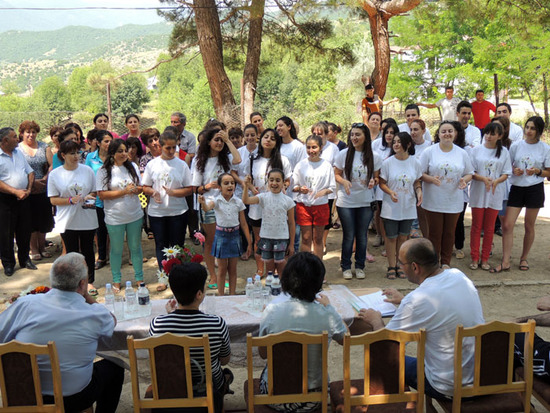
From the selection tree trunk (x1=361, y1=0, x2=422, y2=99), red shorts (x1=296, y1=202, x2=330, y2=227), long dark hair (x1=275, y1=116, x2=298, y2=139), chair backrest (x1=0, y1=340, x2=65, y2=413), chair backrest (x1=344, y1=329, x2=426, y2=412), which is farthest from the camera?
tree trunk (x1=361, y1=0, x2=422, y2=99)

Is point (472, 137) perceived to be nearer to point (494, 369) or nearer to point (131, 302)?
point (494, 369)

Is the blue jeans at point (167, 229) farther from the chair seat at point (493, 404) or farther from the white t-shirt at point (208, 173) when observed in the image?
the chair seat at point (493, 404)

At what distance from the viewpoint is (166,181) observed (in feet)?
18.2

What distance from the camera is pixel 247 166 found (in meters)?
6.13

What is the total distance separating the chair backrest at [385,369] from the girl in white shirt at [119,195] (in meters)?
3.49

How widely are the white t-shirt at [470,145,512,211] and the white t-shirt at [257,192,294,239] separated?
8.34ft

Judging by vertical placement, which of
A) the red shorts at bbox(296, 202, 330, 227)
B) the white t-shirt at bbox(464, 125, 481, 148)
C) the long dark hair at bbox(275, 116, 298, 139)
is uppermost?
the long dark hair at bbox(275, 116, 298, 139)

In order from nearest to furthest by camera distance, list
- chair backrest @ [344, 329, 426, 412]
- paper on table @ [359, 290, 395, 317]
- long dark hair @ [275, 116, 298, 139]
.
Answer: chair backrest @ [344, 329, 426, 412], paper on table @ [359, 290, 395, 317], long dark hair @ [275, 116, 298, 139]

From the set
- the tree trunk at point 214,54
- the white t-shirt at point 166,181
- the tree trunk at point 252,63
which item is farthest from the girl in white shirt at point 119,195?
the tree trunk at point 252,63

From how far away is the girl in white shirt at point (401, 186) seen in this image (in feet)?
19.1

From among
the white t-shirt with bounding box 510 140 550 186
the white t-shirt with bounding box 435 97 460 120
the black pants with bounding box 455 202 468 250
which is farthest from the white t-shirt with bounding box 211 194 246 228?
the white t-shirt with bounding box 435 97 460 120

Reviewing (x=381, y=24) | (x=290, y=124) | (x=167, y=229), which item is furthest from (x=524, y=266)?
(x=381, y=24)

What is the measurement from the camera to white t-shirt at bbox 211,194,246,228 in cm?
509

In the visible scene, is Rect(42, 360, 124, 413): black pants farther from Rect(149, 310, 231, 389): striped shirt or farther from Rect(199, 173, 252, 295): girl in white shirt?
Rect(199, 173, 252, 295): girl in white shirt
